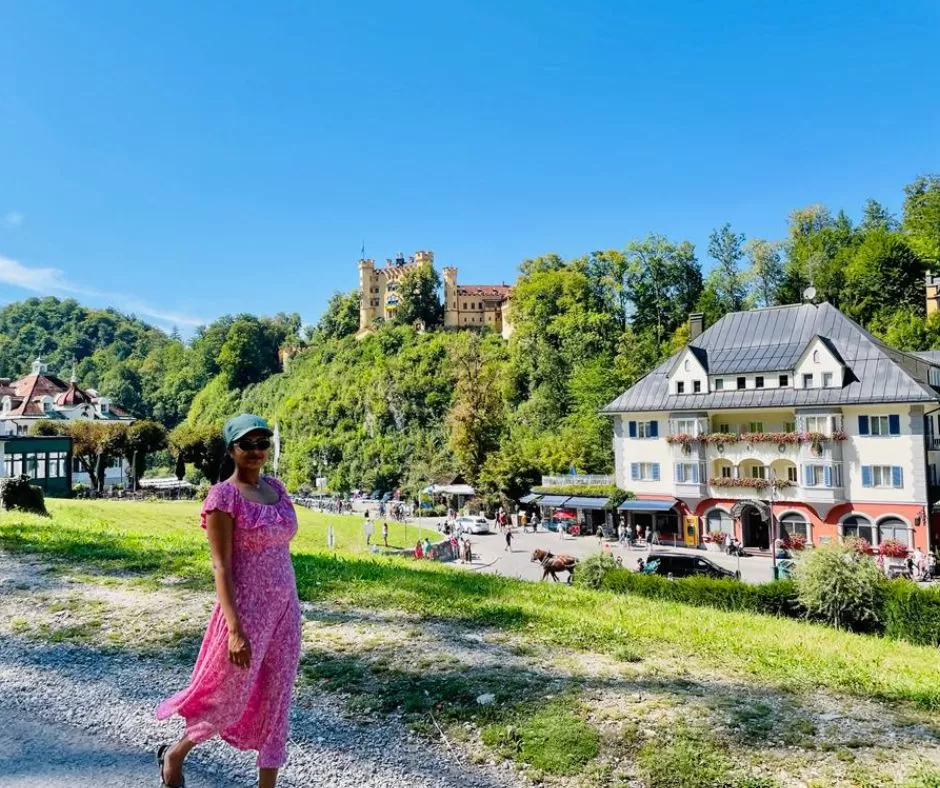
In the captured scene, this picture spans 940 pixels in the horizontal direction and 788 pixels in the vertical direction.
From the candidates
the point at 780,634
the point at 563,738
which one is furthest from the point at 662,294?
the point at 563,738

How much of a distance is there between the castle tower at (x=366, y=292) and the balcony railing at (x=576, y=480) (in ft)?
226

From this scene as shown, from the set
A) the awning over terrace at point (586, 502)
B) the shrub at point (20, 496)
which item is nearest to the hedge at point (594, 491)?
the awning over terrace at point (586, 502)

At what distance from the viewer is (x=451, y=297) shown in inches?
4181

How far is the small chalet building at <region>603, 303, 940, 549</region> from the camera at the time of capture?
31531 mm

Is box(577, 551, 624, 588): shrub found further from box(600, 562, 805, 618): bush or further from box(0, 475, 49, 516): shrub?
box(0, 475, 49, 516): shrub

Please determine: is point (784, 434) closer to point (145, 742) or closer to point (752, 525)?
point (752, 525)

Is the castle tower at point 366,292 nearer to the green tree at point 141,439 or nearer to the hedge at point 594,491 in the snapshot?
the green tree at point 141,439

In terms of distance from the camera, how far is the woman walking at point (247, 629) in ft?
11.9

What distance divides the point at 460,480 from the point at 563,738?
52536 millimetres

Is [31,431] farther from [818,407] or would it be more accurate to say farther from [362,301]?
[362,301]

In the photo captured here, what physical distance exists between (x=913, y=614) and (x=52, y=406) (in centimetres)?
6555

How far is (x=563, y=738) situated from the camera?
4.75 meters

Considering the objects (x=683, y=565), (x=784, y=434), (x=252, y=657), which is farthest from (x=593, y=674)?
(x=784, y=434)

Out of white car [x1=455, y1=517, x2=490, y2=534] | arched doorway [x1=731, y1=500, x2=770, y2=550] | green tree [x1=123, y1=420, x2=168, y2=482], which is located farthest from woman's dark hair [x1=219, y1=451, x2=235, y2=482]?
green tree [x1=123, y1=420, x2=168, y2=482]
